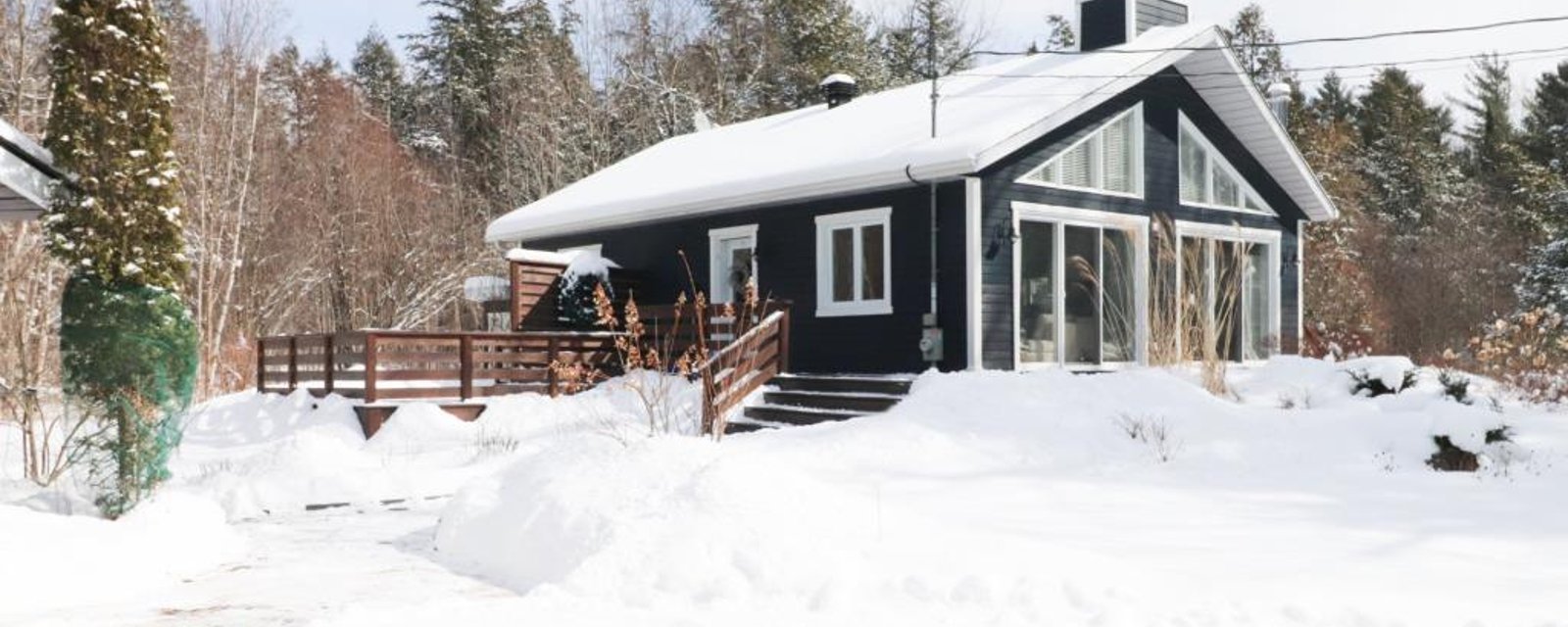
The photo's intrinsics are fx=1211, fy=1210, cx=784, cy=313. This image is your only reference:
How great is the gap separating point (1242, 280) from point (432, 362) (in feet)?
32.5

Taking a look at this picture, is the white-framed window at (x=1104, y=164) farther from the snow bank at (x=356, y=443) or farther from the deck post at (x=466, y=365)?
the deck post at (x=466, y=365)

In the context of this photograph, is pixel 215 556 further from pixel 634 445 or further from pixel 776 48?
pixel 776 48

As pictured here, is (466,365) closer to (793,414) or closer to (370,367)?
(370,367)

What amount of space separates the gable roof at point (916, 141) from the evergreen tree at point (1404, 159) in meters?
21.0

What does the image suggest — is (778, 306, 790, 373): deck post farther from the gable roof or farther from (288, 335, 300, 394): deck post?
(288, 335, 300, 394): deck post

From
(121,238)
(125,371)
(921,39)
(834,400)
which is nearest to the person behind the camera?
(125,371)

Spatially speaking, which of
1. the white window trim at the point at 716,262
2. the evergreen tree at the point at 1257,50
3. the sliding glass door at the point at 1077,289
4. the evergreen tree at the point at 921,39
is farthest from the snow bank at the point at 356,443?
the evergreen tree at the point at 1257,50

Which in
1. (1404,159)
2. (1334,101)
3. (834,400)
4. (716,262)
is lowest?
(834,400)

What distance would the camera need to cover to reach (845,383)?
12.9 meters

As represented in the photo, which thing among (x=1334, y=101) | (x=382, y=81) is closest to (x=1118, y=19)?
(x=382, y=81)

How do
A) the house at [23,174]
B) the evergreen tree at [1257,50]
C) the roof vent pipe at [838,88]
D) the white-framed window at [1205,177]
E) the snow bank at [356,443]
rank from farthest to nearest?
the evergreen tree at [1257,50] → the roof vent pipe at [838,88] → the white-framed window at [1205,177] → the snow bank at [356,443] → the house at [23,174]

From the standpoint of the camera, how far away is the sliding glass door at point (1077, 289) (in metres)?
13.5

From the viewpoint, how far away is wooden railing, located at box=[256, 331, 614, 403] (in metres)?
13.9

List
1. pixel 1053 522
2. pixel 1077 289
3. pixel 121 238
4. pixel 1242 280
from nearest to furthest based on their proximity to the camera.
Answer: pixel 1053 522
pixel 121 238
pixel 1077 289
pixel 1242 280
